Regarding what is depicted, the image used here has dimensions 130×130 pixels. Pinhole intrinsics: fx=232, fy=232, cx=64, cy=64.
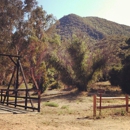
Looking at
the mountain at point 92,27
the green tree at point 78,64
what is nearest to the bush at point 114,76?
the green tree at point 78,64

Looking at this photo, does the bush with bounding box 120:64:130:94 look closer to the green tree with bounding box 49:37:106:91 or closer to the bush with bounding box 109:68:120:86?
the green tree with bounding box 49:37:106:91

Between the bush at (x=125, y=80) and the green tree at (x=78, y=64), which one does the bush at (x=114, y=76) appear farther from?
the green tree at (x=78, y=64)

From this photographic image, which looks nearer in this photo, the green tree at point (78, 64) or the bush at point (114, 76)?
the green tree at point (78, 64)

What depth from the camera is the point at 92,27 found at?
15025cm

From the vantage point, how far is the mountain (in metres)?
140

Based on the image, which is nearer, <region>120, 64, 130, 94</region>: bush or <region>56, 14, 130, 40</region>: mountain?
<region>120, 64, 130, 94</region>: bush

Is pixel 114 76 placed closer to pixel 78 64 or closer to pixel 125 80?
pixel 125 80

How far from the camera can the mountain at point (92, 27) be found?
139500 millimetres

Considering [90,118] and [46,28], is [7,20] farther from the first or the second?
[90,118]

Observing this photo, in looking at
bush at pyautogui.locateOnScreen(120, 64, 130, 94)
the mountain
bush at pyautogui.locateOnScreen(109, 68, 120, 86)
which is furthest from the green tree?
the mountain

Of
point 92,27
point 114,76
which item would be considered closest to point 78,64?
point 114,76

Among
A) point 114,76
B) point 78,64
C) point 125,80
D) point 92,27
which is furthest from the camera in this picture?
point 92,27

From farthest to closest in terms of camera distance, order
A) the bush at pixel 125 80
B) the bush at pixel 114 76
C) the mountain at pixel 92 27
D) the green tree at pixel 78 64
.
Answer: the mountain at pixel 92 27 → the bush at pixel 114 76 → the green tree at pixel 78 64 → the bush at pixel 125 80

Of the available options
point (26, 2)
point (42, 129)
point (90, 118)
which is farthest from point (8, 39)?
point (42, 129)
